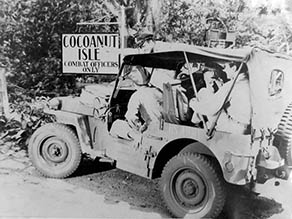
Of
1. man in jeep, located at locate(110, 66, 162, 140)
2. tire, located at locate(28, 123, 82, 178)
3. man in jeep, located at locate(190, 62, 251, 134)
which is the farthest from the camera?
tire, located at locate(28, 123, 82, 178)

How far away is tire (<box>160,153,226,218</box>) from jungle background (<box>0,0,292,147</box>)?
0.36 metres

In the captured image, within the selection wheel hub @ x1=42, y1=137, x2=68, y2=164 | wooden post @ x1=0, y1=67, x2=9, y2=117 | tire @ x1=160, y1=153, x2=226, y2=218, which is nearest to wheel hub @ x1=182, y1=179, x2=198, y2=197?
tire @ x1=160, y1=153, x2=226, y2=218

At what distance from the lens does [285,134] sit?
121 cm

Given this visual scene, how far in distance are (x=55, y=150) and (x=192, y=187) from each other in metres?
0.49

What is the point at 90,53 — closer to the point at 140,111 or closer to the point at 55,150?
the point at 140,111

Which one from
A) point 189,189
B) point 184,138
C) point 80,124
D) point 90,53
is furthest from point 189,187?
point 90,53

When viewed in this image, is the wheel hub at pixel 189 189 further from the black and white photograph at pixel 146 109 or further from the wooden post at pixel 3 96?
the wooden post at pixel 3 96

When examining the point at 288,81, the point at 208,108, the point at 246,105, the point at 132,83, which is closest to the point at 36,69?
the point at 132,83

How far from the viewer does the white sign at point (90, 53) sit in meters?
1.29

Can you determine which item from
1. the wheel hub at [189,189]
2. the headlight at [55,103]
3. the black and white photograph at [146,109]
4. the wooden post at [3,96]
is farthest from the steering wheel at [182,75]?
the wooden post at [3,96]

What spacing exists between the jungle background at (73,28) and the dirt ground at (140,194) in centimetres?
25

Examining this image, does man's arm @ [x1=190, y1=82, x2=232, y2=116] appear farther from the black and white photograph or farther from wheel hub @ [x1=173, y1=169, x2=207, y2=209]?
wheel hub @ [x1=173, y1=169, x2=207, y2=209]

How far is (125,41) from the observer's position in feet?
4.20

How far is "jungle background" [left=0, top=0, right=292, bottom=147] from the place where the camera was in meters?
1.22
